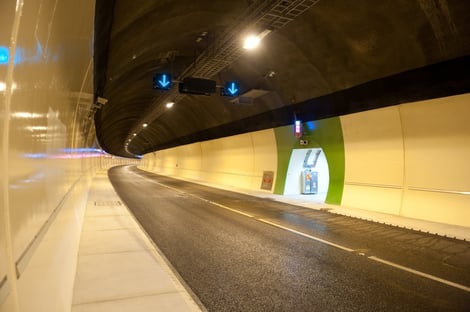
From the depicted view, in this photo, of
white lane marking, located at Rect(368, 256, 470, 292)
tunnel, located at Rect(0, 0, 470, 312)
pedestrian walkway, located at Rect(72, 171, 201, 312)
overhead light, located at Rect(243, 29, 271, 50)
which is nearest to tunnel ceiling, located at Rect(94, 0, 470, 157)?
tunnel, located at Rect(0, 0, 470, 312)

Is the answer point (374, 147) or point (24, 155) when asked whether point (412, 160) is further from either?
point (24, 155)

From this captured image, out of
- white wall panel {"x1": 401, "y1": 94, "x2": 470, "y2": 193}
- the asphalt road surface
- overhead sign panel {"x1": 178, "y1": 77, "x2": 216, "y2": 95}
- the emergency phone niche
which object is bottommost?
the asphalt road surface

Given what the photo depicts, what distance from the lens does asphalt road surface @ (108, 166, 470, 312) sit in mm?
4746

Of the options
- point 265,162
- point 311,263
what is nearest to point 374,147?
point 311,263

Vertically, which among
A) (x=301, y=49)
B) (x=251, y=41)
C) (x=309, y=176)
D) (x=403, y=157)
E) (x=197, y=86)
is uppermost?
(x=301, y=49)

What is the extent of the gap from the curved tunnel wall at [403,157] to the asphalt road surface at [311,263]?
1.88 m

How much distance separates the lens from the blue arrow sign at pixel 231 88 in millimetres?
16156

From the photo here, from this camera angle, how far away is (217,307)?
4488 mm

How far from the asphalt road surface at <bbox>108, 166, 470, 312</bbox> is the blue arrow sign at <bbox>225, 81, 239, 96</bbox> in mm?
7016

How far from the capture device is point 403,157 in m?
11.3

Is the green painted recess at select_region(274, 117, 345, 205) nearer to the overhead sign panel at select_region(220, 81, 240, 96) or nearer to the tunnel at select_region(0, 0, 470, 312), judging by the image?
the tunnel at select_region(0, 0, 470, 312)

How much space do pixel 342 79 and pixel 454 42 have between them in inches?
166

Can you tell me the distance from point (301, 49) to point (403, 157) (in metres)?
5.32

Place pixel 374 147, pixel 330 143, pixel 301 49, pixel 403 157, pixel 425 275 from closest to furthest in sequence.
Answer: pixel 425 275
pixel 403 157
pixel 374 147
pixel 301 49
pixel 330 143
